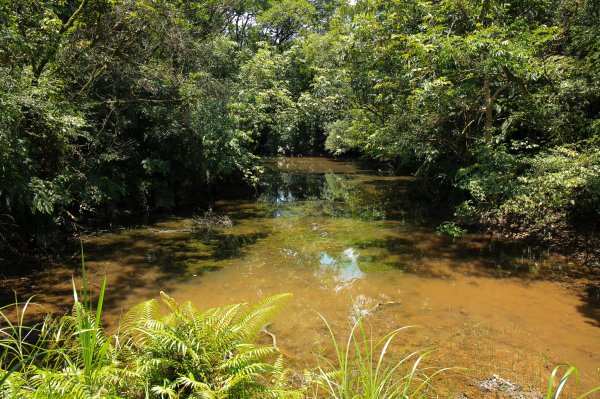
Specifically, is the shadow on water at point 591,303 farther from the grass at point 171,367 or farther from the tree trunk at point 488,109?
the tree trunk at point 488,109

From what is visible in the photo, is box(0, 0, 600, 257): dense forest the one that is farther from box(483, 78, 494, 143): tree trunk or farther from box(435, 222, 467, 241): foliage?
box(435, 222, 467, 241): foliage

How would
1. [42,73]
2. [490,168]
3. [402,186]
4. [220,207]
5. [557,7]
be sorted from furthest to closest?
[402,186], [220,207], [557,7], [490,168], [42,73]

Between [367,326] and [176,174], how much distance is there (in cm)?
825

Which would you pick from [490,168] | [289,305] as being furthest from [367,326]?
[490,168]

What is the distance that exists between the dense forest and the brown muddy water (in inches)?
46.2

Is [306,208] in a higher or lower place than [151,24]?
lower

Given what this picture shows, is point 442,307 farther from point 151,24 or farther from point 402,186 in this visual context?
point 402,186

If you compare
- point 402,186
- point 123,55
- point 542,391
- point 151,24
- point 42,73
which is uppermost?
point 151,24

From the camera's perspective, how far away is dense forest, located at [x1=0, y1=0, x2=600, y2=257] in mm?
6918

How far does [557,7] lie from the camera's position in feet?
34.0

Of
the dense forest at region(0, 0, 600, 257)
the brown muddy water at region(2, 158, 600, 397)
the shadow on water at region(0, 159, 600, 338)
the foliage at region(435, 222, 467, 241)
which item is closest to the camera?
the brown muddy water at region(2, 158, 600, 397)

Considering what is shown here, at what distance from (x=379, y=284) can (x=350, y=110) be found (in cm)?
799

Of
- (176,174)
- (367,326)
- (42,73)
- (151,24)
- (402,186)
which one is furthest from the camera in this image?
(402,186)

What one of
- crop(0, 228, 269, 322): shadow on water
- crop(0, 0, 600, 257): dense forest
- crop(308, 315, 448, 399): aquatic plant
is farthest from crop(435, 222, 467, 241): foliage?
crop(308, 315, 448, 399): aquatic plant
